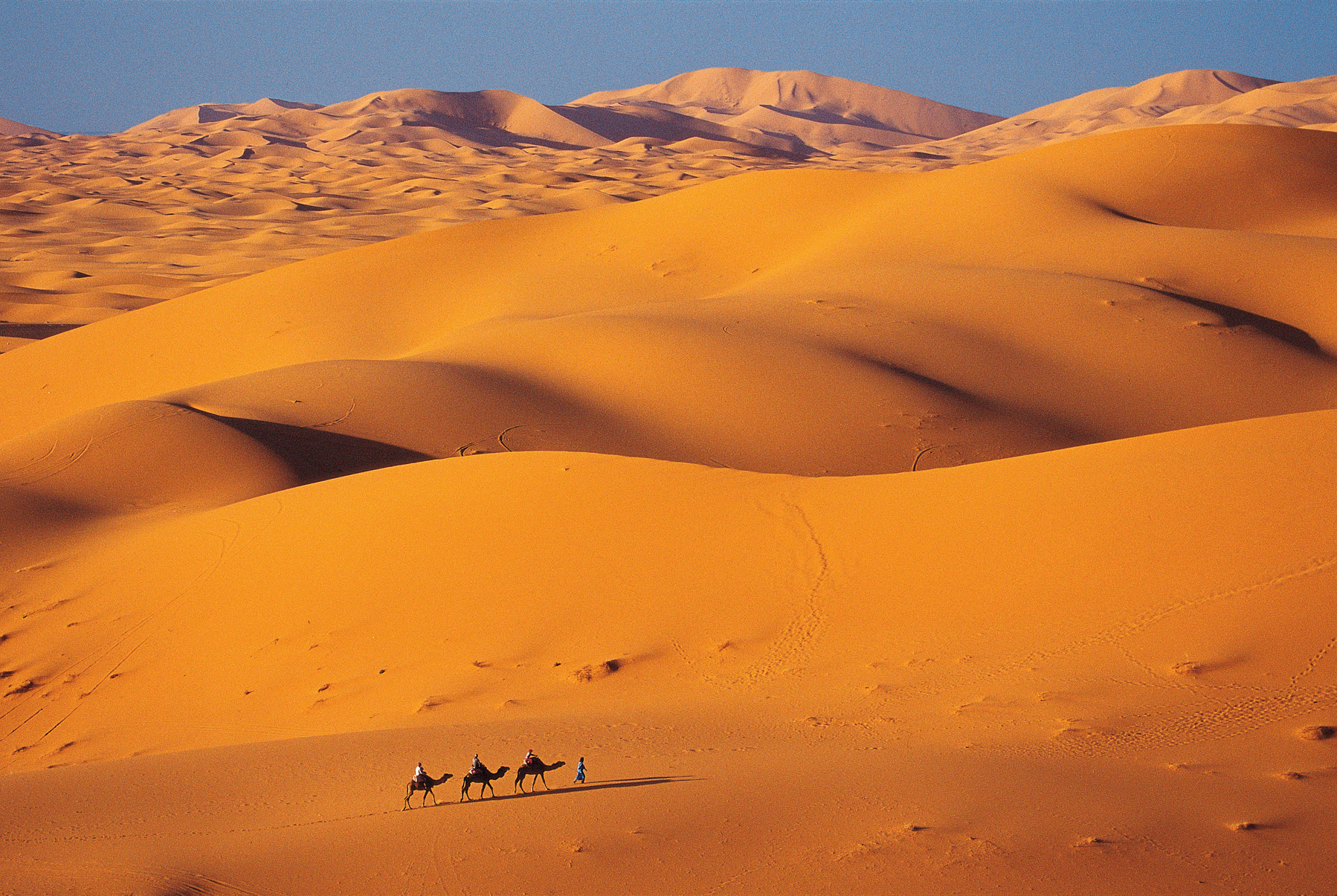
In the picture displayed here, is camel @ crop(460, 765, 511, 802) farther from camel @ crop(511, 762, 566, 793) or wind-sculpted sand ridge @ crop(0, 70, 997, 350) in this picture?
wind-sculpted sand ridge @ crop(0, 70, 997, 350)

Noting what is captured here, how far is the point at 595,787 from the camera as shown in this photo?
572 cm

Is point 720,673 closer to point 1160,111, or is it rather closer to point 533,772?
point 533,772

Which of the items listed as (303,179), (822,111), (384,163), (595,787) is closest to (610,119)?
(384,163)

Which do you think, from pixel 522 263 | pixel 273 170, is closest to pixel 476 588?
pixel 522 263

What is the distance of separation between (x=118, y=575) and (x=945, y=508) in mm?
8227

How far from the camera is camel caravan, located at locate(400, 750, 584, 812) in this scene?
5.52m

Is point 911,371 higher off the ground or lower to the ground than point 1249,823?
lower

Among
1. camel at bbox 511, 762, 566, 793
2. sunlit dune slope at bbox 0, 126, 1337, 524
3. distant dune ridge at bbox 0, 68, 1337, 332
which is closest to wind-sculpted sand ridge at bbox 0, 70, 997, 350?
distant dune ridge at bbox 0, 68, 1337, 332

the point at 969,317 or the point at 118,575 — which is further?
the point at 969,317

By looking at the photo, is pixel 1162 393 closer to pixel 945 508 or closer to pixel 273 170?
pixel 945 508

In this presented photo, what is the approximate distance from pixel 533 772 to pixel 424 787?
1.80 ft

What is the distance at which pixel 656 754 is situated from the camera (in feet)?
20.4

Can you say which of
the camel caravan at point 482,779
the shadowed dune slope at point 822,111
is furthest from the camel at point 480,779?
the shadowed dune slope at point 822,111

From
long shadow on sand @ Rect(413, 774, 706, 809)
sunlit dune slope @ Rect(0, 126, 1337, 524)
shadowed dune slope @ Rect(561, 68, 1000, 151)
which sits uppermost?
long shadow on sand @ Rect(413, 774, 706, 809)
